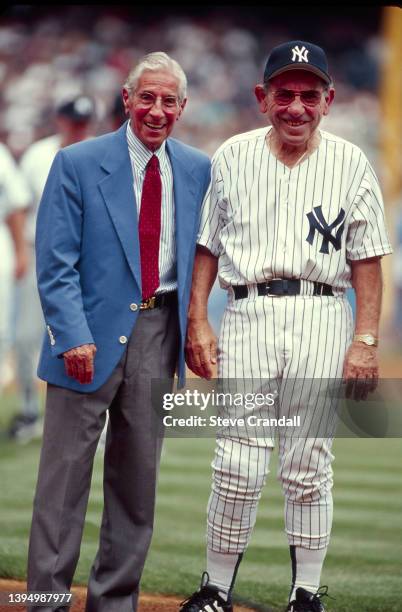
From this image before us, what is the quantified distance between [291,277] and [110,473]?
834mm

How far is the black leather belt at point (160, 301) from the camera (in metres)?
3.45

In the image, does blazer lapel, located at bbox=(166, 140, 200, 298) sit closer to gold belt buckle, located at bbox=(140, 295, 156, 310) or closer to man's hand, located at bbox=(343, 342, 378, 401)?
gold belt buckle, located at bbox=(140, 295, 156, 310)

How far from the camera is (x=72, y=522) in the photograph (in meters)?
3.42

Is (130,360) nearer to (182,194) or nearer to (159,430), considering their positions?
(159,430)

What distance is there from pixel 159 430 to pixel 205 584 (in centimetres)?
54

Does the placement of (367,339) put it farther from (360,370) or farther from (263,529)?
(263,529)

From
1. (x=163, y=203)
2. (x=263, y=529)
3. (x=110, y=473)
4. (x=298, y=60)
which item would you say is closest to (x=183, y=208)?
(x=163, y=203)

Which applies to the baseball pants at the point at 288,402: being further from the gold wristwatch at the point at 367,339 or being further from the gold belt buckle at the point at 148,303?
the gold belt buckle at the point at 148,303

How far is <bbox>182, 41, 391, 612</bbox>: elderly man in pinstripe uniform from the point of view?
3.46 meters

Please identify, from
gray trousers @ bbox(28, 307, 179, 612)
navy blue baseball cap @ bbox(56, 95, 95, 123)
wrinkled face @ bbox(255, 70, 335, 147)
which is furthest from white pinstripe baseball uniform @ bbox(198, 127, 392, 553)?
navy blue baseball cap @ bbox(56, 95, 95, 123)

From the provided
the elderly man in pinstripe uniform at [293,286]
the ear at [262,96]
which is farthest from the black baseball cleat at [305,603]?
the ear at [262,96]

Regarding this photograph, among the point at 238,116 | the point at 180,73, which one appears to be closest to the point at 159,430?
the point at 180,73

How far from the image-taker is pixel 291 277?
3.47m

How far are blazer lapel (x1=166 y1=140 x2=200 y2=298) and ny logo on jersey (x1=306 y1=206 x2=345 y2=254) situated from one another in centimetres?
36
